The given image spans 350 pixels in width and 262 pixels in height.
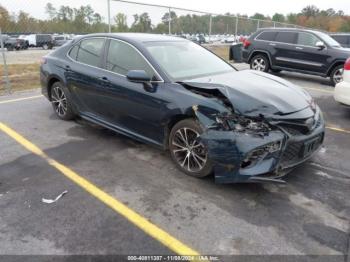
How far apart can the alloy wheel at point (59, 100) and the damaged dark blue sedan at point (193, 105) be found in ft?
0.73

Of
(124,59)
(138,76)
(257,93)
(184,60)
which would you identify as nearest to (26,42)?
(124,59)

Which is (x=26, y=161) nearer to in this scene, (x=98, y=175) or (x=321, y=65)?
(x=98, y=175)

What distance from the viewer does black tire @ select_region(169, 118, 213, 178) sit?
371 cm

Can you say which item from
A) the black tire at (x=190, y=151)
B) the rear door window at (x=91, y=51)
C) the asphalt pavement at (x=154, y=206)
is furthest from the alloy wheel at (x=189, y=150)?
the rear door window at (x=91, y=51)

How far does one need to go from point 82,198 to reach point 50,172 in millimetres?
808

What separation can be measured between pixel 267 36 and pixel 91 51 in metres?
8.19

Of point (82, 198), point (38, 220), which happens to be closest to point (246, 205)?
point (82, 198)

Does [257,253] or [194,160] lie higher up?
[194,160]

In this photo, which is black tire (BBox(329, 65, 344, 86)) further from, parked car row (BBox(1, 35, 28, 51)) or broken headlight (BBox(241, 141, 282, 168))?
parked car row (BBox(1, 35, 28, 51))

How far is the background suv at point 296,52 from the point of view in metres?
10.2

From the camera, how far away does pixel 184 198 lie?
347 centimetres

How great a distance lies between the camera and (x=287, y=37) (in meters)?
11.1

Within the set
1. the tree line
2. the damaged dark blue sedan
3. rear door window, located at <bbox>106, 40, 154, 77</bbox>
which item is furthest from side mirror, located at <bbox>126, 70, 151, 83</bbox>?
the tree line

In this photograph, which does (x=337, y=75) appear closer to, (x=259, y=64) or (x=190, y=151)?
(x=259, y=64)
